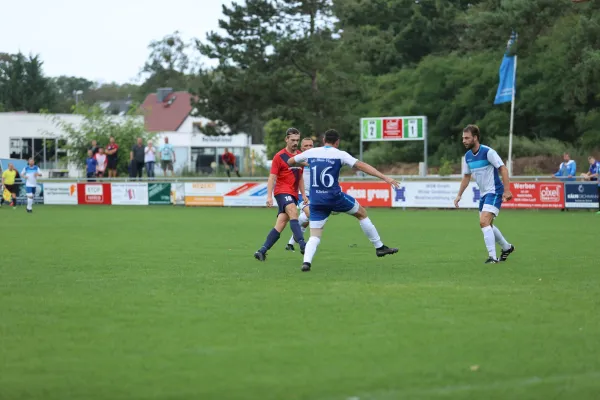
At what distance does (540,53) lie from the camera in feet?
174

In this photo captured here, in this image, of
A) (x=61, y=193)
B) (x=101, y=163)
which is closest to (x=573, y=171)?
(x=101, y=163)

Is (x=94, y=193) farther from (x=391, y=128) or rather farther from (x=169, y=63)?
(x=169, y=63)

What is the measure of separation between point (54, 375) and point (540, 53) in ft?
164

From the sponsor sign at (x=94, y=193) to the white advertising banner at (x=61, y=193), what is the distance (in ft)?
0.84

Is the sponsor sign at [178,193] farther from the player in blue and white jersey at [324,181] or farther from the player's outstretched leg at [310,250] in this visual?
the player's outstretched leg at [310,250]

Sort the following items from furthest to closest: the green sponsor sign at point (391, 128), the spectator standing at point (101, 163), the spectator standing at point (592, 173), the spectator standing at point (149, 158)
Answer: the green sponsor sign at point (391, 128) → the spectator standing at point (101, 163) → the spectator standing at point (149, 158) → the spectator standing at point (592, 173)

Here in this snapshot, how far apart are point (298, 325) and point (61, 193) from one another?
114 feet

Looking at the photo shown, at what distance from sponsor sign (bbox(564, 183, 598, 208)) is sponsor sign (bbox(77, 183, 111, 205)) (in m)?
19.0

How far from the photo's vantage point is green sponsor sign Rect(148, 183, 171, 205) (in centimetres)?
3919

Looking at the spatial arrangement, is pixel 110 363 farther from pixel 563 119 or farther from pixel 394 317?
pixel 563 119

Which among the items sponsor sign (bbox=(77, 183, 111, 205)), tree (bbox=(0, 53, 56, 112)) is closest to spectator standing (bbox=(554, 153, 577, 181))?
sponsor sign (bbox=(77, 183, 111, 205))

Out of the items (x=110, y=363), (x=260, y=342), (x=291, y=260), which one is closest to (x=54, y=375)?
(x=110, y=363)

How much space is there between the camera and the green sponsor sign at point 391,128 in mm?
42281

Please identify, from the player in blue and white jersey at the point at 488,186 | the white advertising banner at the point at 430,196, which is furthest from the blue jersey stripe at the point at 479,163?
the white advertising banner at the point at 430,196
